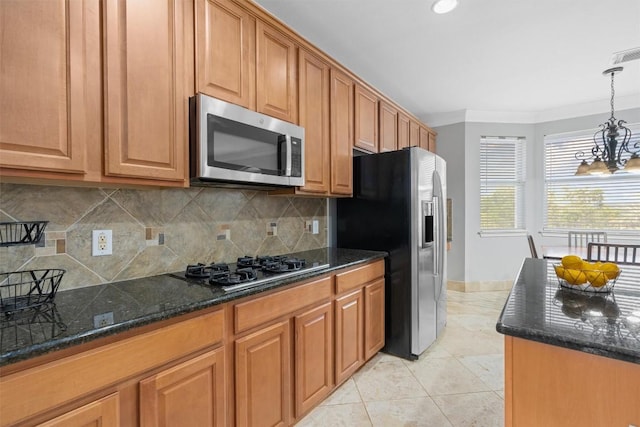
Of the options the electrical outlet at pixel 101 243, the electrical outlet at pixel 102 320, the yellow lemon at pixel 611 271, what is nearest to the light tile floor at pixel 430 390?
the yellow lemon at pixel 611 271

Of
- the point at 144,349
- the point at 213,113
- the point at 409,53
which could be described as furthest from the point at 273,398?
the point at 409,53

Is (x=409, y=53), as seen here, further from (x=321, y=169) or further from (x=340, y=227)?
(x=340, y=227)

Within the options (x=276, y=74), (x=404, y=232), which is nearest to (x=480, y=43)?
(x=404, y=232)

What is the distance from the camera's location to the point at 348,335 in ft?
7.13

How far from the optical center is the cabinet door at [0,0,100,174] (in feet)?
3.32

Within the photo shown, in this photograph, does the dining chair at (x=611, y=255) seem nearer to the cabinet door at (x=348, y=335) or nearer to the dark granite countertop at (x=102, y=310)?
the cabinet door at (x=348, y=335)

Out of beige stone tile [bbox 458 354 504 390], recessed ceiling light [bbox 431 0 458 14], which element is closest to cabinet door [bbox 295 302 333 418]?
beige stone tile [bbox 458 354 504 390]

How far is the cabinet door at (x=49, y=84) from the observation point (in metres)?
1.01

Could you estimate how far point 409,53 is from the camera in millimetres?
2770

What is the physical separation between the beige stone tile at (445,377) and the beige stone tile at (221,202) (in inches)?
71.6

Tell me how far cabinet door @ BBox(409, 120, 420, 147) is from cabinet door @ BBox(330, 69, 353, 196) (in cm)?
149

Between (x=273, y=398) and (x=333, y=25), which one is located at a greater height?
(x=333, y=25)

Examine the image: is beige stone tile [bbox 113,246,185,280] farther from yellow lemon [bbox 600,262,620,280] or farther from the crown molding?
the crown molding

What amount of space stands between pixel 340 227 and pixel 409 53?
1.69m
